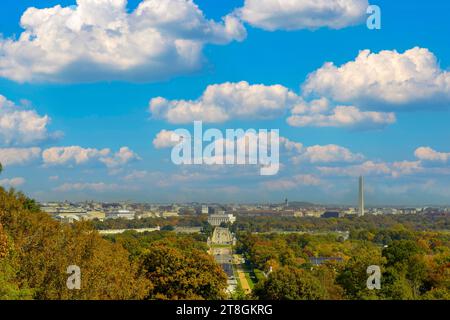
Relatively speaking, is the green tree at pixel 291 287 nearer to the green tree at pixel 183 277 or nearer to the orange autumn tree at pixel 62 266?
the green tree at pixel 183 277

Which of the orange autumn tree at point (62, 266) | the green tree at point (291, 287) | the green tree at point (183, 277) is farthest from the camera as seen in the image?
the green tree at point (291, 287)

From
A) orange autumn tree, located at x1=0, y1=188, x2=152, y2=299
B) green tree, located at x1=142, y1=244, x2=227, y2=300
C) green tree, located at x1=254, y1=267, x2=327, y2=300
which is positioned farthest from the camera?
green tree, located at x1=254, y1=267, x2=327, y2=300

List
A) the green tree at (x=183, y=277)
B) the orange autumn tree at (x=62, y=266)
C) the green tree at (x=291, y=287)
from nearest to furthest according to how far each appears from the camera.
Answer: the orange autumn tree at (x=62, y=266) → the green tree at (x=183, y=277) → the green tree at (x=291, y=287)

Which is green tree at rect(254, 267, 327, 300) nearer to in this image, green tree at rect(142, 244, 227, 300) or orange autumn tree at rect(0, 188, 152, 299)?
green tree at rect(142, 244, 227, 300)

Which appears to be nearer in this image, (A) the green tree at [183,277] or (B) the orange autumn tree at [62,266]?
(B) the orange autumn tree at [62,266]

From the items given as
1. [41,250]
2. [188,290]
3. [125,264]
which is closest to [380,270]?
[188,290]

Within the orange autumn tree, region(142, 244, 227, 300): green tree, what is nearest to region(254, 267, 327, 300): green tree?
region(142, 244, 227, 300): green tree

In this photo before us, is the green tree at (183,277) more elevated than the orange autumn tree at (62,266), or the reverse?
the orange autumn tree at (62,266)

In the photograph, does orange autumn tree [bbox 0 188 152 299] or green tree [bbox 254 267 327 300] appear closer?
orange autumn tree [bbox 0 188 152 299]

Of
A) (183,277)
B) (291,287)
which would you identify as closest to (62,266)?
(183,277)

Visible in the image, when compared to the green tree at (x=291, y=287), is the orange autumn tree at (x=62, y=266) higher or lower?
higher

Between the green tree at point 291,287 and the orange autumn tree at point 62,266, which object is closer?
the orange autumn tree at point 62,266

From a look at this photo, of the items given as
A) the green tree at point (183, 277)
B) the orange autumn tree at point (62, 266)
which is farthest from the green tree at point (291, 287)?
the orange autumn tree at point (62, 266)
